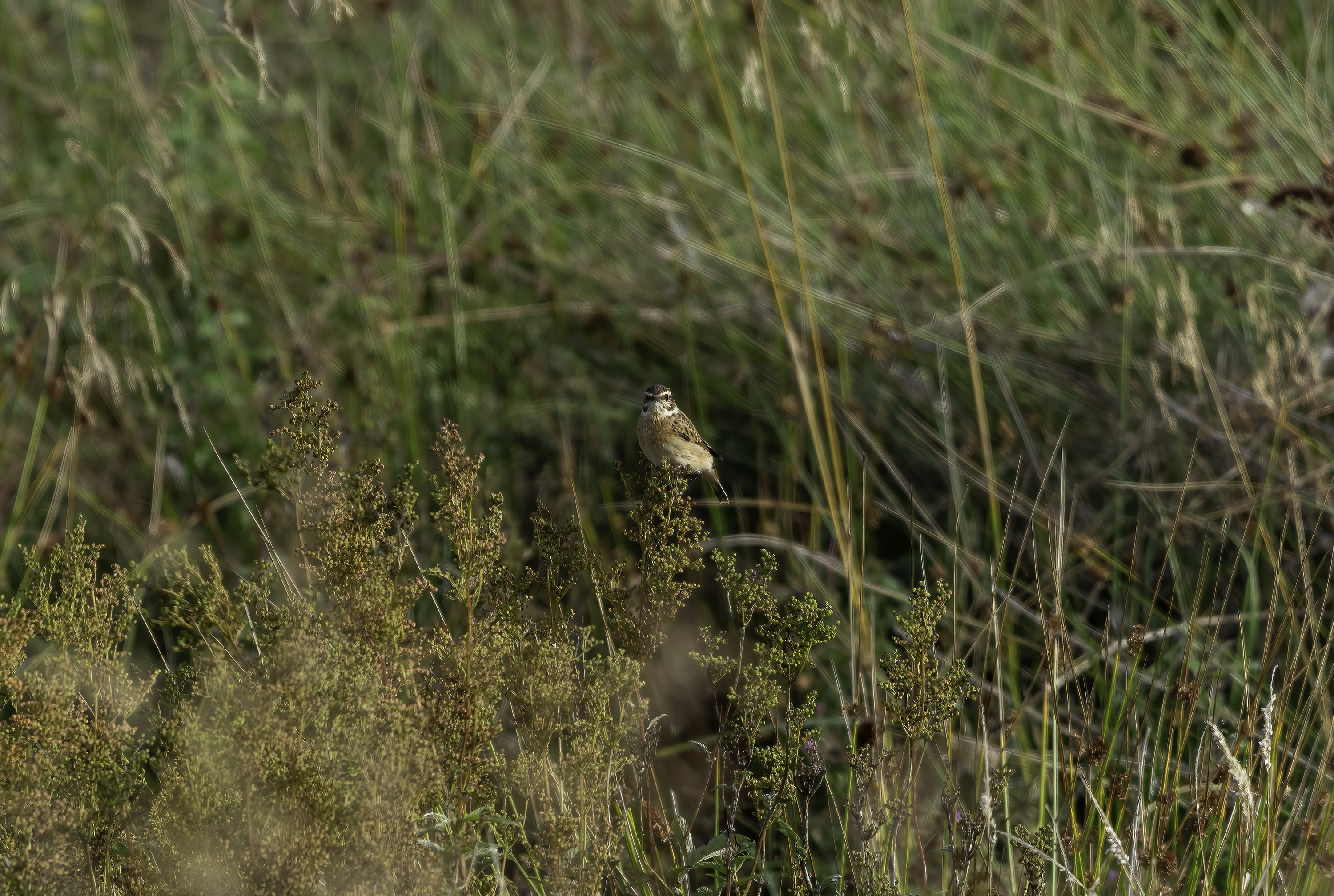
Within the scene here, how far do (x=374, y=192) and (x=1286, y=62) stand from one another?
11.3 feet

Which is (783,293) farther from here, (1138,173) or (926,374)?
(1138,173)

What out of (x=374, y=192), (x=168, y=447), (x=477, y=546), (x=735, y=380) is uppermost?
(x=477, y=546)

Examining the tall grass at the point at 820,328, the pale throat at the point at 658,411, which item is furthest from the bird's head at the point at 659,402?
the tall grass at the point at 820,328

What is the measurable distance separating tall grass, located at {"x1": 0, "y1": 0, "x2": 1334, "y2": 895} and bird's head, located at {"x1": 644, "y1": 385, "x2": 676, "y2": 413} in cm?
29

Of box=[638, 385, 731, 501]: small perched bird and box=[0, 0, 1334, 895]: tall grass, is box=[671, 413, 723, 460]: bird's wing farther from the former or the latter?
box=[0, 0, 1334, 895]: tall grass

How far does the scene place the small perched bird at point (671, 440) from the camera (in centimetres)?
348

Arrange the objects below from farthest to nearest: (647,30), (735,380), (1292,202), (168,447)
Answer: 1. (647,30)
2. (168,447)
3. (735,380)
4. (1292,202)

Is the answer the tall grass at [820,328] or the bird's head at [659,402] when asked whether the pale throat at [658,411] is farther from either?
the tall grass at [820,328]

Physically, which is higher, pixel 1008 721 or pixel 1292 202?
pixel 1292 202

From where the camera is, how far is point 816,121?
5203 mm

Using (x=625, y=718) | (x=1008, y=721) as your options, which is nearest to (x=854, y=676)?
(x=1008, y=721)

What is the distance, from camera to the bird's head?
3.70 meters

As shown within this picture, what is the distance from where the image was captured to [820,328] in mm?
4461

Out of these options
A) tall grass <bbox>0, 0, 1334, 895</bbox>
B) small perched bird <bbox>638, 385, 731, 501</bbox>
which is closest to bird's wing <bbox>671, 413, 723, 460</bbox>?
small perched bird <bbox>638, 385, 731, 501</bbox>
